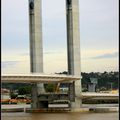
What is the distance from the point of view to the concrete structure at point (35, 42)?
220 ft

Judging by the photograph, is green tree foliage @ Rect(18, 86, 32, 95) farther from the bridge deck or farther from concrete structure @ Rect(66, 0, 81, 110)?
the bridge deck

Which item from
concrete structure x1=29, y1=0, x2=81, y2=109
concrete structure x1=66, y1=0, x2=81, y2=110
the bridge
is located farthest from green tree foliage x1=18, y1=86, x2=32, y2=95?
concrete structure x1=66, y1=0, x2=81, y2=110

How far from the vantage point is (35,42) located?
2650 inches

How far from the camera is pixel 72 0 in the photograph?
67.4m

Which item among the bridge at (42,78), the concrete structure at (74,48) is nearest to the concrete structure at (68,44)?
the concrete structure at (74,48)

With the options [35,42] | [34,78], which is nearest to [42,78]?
[34,78]

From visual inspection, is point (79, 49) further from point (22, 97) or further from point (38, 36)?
point (22, 97)

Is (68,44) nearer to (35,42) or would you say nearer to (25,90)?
(35,42)

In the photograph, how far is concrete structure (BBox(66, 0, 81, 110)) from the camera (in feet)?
215

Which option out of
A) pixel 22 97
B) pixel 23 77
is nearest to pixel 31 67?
pixel 23 77

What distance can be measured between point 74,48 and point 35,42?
21.5ft

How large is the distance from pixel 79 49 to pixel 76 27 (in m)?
3.57

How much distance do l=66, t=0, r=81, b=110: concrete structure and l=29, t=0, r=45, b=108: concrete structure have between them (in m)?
4.84

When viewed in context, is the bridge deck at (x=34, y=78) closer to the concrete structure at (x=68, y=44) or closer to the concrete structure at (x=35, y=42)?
the concrete structure at (x=68, y=44)
